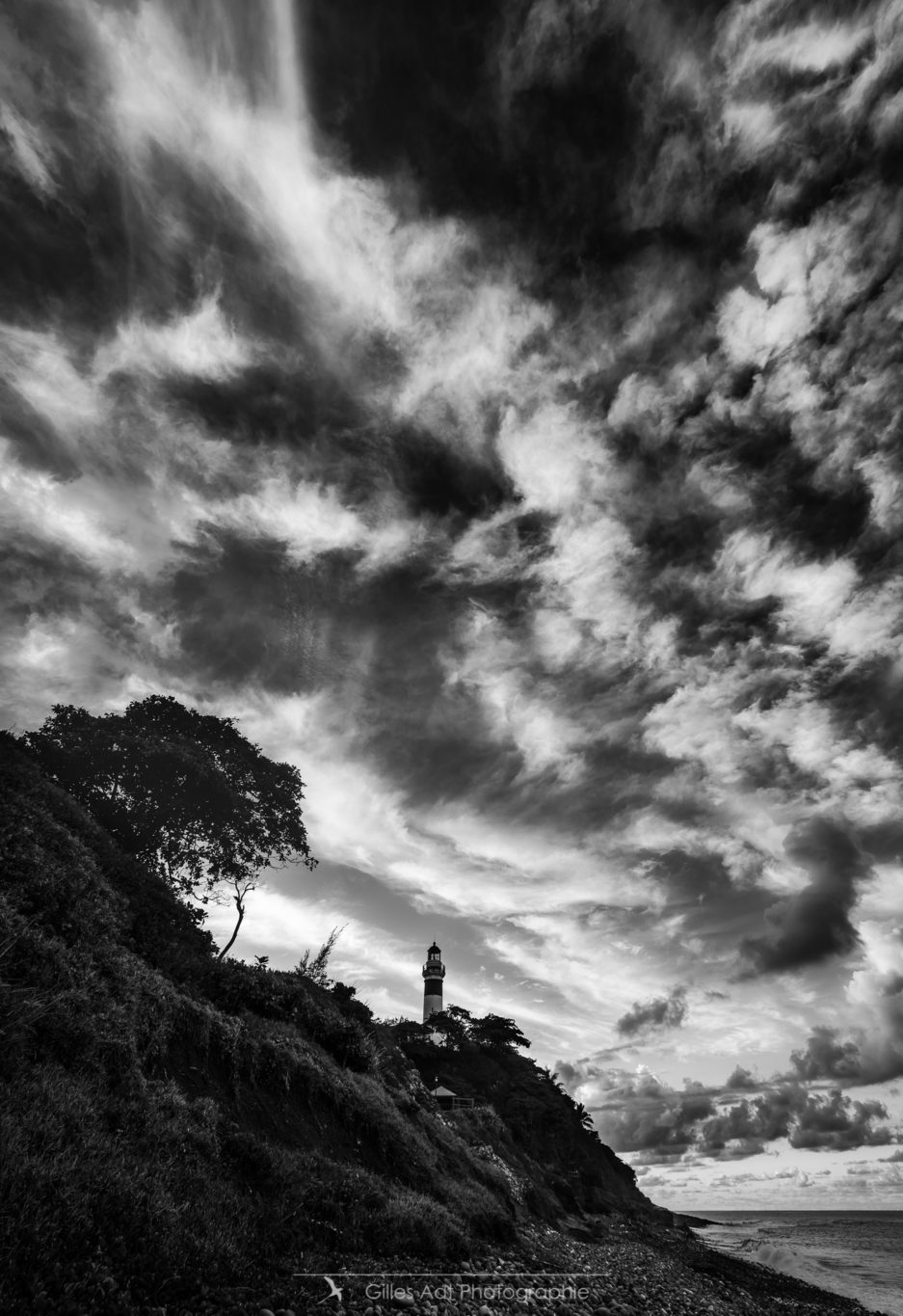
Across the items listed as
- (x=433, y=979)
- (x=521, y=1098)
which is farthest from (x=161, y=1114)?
(x=433, y=979)

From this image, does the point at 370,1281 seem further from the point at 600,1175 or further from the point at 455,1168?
the point at 600,1175

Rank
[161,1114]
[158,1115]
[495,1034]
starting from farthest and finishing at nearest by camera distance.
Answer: [495,1034]
[161,1114]
[158,1115]

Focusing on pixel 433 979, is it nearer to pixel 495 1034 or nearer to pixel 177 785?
pixel 495 1034

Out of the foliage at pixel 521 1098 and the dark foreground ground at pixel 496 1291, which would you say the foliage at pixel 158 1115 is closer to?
the dark foreground ground at pixel 496 1291

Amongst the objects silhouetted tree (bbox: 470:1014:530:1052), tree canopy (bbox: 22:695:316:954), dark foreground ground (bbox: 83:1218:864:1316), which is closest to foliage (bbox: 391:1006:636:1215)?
silhouetted tree (bbox: 470:1014:530:1052)

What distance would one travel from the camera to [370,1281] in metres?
8.36

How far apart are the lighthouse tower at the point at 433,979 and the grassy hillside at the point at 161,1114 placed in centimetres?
5599

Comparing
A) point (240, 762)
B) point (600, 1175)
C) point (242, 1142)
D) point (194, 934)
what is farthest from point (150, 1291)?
point (600, 1175)

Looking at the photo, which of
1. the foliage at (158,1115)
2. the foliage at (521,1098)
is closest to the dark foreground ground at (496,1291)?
the foliage at (158,1115)

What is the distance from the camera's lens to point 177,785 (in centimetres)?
2903

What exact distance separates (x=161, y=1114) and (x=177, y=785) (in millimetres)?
21362

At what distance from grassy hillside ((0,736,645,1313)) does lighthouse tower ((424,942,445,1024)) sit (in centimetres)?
5599

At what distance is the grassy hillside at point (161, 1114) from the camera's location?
6.09m

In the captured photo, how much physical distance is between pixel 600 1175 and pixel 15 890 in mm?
67989
